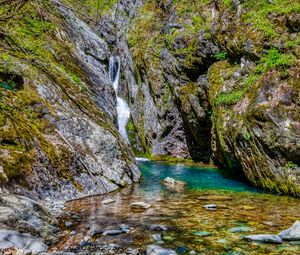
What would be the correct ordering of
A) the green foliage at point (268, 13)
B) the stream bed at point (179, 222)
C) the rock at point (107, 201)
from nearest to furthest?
the stream bed at point (179, 222)
the rock at point (107, 201)
the green foliage at point (268, 13)

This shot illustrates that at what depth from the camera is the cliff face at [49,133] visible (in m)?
7.31

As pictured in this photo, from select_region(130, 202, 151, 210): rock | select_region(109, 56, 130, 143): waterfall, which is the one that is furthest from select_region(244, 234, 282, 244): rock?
select_region(109, 56, 130, 143): waterfall

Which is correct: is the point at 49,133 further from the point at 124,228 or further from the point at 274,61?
the point at 274,61

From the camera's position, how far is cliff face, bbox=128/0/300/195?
357 inches

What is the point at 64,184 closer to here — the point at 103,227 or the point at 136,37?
the point at 103,227

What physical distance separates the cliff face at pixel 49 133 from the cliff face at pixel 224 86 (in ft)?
13.7

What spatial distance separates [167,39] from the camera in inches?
786

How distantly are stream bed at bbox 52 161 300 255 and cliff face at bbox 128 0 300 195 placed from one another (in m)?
1.73

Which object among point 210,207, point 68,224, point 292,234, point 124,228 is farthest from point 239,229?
point 68,224

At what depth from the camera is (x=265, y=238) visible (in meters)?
4.37

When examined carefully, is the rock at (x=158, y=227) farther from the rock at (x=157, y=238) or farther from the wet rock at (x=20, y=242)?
the wet rock at (x=20, y=242)

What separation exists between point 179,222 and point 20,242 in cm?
263

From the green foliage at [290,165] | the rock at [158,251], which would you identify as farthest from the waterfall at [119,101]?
the rock at [158,251]

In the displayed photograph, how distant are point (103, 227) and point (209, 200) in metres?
3.21
